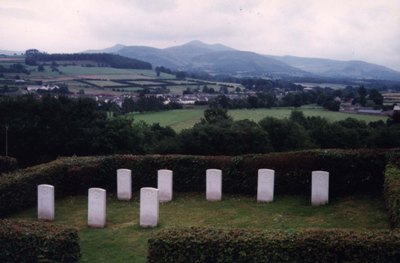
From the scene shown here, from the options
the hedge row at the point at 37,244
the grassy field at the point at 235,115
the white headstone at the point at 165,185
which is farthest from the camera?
the grassy field at the point at 235,115

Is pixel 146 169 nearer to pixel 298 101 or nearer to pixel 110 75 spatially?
pixel 298 101

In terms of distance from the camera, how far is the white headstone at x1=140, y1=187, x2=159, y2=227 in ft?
46.1

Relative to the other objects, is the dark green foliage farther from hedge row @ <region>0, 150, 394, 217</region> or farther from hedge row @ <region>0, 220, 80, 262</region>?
hedge row @ <region>0, 220, 80, 262</region>

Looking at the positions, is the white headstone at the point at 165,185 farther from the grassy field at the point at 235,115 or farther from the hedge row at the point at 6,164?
the grassy field at the point at 235,115

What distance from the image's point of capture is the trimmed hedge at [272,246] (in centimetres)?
902

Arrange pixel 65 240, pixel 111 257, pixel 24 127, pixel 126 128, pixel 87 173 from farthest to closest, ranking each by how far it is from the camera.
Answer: pixel 126 128
pixel 24 127
pixel 87 173
pixel 111 257
pixel 65 240

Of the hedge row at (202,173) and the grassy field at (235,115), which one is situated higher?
the hedge row at (202,173)

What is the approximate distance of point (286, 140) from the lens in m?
45.6

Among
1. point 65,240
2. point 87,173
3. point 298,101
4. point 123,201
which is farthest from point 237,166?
point 298,101

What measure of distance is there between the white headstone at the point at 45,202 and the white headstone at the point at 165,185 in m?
3.75

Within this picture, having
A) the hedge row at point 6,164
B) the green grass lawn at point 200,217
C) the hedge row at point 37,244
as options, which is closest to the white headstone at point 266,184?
the green grass lawn at point 200,217

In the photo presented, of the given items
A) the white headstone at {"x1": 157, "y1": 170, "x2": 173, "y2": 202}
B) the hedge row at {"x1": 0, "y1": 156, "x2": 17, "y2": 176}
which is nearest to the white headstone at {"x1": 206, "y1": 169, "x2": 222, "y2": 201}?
the white headstone at {"x1": 157, "y1": 170, "x2": 173, "y2": 202}

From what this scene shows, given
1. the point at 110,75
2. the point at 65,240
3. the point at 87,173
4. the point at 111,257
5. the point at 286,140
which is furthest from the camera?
the point at 110,75

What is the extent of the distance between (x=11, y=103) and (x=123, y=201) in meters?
24.5
